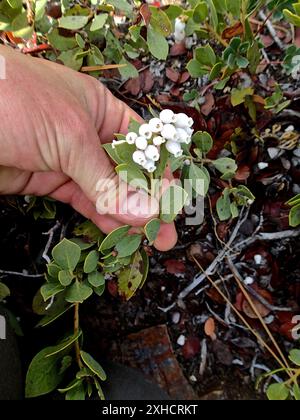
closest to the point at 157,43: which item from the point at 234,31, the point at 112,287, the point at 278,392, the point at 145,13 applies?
the point at 145,13

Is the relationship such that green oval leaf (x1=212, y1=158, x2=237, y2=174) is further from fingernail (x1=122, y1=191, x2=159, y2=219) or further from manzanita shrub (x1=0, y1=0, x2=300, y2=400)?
fingernail (x1=122, y1=191, x2=159, y2=219)

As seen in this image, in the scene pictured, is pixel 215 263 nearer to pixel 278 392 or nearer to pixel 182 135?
pixel 278 392

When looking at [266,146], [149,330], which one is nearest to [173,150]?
[266,146]

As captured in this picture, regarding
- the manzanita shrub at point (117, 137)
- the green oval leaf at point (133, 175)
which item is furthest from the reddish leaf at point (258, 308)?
the green oval leaf at point (133, 175)

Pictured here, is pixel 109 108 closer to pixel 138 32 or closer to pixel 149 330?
pixel 138 32

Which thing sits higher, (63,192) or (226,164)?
(226,164)

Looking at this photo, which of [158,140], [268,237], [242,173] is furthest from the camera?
A: [268,237]
